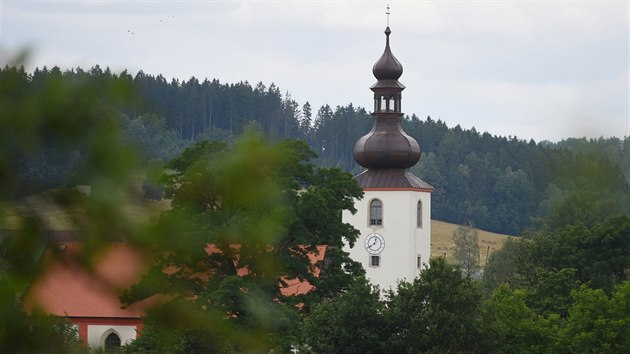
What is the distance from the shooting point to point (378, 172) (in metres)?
58.1

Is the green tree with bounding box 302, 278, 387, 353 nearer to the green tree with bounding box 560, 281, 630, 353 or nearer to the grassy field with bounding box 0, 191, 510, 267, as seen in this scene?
the green tree with bounding box 560, 281, 630, 353

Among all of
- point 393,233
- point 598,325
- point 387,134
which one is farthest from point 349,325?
point 387,134

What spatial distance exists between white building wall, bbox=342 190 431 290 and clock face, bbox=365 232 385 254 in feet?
0.45

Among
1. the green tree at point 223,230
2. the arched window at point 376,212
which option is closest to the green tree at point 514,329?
the arched window at point 376,212

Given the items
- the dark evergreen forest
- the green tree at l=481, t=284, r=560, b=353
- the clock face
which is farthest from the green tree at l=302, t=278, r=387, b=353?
the dark evergreen forest

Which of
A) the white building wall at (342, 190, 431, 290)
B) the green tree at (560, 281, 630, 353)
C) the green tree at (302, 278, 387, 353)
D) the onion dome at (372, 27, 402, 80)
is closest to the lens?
the green tree at (302, 278, 387, 353)

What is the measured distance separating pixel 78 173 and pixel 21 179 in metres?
0.19

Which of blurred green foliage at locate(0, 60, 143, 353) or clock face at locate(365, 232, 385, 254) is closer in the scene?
blurred green foliage at locate(0, 60, 143, 353)

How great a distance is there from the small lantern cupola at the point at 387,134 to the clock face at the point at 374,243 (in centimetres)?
267

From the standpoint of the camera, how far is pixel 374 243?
2280 inches

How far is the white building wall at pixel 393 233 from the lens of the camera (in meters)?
57.2

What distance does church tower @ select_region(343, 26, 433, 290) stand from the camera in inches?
2255

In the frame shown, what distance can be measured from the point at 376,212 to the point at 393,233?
1.06 meters

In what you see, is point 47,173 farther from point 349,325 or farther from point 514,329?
point 514,329
